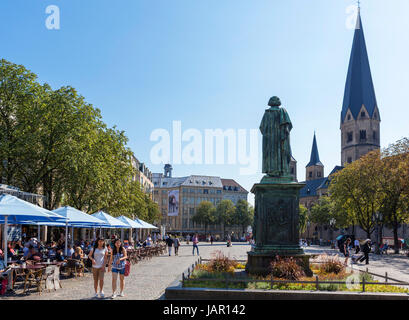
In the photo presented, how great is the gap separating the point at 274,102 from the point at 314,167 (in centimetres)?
14065

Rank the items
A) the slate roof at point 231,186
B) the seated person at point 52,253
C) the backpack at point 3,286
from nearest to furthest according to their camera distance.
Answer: the backpack at point 3,286
the seated person at point 52,253
the slate roof at point 231,186

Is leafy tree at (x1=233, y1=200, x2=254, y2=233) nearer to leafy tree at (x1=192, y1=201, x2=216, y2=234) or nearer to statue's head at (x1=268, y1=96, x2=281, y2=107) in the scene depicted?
leafy tree at (x1=192, y1=201, x2=216, y2=234)

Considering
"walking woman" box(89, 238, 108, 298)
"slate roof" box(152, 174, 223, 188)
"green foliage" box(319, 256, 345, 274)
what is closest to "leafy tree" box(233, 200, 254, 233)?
"slate roof" box(152, 174, 223, 188)

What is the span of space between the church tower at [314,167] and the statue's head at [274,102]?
456ft

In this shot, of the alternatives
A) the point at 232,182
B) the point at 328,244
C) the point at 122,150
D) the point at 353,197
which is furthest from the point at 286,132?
the point at 232,182

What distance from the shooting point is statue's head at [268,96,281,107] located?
15102 millimetres

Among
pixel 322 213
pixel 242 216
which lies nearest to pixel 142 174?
pixel 242 216

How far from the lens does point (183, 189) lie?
135 metres

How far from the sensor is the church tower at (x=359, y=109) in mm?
106875

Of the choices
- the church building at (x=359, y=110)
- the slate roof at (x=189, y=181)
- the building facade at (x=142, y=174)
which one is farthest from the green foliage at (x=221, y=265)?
the slate roof at (x=189, y=181)

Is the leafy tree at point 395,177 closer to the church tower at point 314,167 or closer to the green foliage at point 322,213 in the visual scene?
the green foliage at point 322,213

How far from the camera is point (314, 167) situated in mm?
150875

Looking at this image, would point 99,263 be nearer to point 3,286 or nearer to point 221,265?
point 3,286

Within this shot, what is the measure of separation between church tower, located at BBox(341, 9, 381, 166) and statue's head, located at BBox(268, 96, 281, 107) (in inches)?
3923
